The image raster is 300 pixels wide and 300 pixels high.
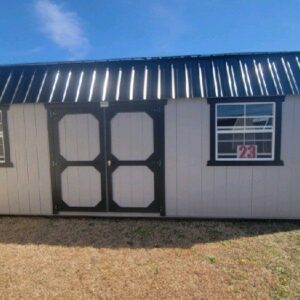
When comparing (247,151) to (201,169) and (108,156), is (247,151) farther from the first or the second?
(108,156)

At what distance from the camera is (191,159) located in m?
5.37

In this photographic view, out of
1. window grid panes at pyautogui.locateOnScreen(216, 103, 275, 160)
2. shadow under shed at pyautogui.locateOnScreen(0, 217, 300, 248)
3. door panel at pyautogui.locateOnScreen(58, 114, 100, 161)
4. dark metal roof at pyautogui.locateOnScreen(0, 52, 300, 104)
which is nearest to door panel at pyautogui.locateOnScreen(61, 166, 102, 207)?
door panel at pyautogui.locateOnScreen(58, 114, 100, 161)

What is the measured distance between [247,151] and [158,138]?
177cm

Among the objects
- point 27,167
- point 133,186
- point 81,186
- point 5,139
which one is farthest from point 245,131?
point 5,139

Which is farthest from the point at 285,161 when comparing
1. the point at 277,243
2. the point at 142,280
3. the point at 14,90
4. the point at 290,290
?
the point at 14,90

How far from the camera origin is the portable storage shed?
17.1 ft

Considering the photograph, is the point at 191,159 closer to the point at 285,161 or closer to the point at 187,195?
the point at 187,195

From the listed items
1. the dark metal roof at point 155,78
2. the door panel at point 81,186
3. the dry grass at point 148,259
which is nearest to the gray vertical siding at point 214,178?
the dry grass at point 148,259

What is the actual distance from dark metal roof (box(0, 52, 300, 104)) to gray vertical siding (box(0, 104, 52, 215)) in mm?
350

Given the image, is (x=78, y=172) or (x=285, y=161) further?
(x=78, y=172)

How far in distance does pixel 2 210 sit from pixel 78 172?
76.6 inches

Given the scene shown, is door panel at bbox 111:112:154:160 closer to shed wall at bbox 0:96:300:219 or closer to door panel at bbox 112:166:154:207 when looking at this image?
door panel at bbox 112:166:154:207

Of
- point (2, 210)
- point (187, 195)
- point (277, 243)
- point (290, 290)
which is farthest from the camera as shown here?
point (2, 210)

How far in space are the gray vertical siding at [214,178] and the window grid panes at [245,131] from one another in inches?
9.0
